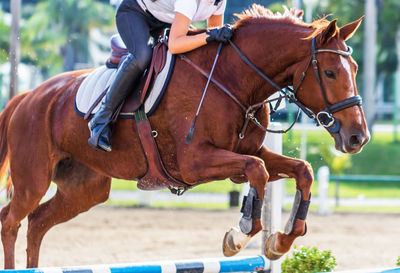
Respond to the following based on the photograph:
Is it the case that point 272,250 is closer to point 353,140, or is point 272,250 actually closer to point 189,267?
point 189,267

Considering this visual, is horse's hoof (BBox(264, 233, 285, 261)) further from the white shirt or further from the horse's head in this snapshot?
the white shirt

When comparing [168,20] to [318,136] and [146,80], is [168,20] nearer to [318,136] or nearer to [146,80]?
[146,80]

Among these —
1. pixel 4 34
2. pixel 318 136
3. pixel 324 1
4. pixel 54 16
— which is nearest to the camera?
pixel 318 136

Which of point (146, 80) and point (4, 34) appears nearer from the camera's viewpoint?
point (146, 80)

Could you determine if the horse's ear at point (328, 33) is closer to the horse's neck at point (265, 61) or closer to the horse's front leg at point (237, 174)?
the horse's neck at point (265, 61)

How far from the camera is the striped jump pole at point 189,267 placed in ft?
12.2

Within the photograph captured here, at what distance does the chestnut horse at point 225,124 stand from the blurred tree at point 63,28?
85.4 feet

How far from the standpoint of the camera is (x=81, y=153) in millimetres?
4945

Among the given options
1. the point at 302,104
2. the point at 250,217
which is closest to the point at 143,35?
the point at 302,104

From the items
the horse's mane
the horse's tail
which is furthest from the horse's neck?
the horse's tail

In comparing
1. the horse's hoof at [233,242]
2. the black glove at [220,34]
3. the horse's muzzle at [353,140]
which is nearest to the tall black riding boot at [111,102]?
the black glove at [220,34]

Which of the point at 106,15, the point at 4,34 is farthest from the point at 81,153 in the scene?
the point at 106,15

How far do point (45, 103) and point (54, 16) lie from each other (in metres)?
30.3

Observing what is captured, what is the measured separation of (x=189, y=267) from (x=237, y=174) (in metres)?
0.65
